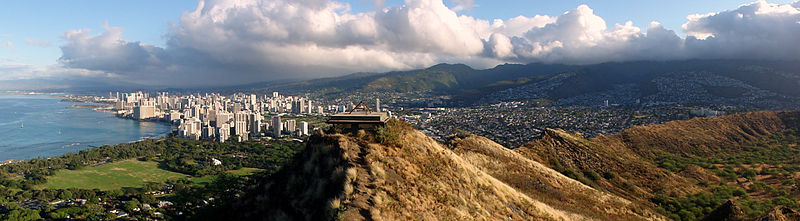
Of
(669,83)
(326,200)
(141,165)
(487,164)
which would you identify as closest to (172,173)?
(141,165)

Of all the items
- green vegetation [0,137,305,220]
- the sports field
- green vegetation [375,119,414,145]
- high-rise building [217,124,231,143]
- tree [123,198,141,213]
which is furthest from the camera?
high-rise building [217,124,231,143]

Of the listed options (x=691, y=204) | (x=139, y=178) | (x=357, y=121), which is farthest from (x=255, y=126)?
(x=357, y=121)

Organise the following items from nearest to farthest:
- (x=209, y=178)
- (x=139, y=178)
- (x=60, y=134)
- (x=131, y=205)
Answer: (x=131, y=205), (x=139, y=178), (x=209, y=178), (x=60, y=134)

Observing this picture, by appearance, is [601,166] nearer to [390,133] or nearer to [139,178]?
[390,133]

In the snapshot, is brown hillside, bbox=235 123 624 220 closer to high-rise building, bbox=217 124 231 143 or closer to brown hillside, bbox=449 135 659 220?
brown hillside, bbox=449 135 659 220

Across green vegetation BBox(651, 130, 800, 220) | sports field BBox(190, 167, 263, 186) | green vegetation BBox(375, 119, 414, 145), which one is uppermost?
green vegetation BBox(375, 119, 414, 145)

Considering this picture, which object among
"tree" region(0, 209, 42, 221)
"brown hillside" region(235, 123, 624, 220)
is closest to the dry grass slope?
"brown hillside" region(235, 123, 624, 220)

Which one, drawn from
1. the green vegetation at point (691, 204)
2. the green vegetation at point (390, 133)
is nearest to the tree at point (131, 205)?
the green vegetation at point (390, 133)

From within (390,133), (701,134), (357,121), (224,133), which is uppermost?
(357,121)

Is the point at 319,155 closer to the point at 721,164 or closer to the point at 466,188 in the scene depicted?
the point at 466,188
